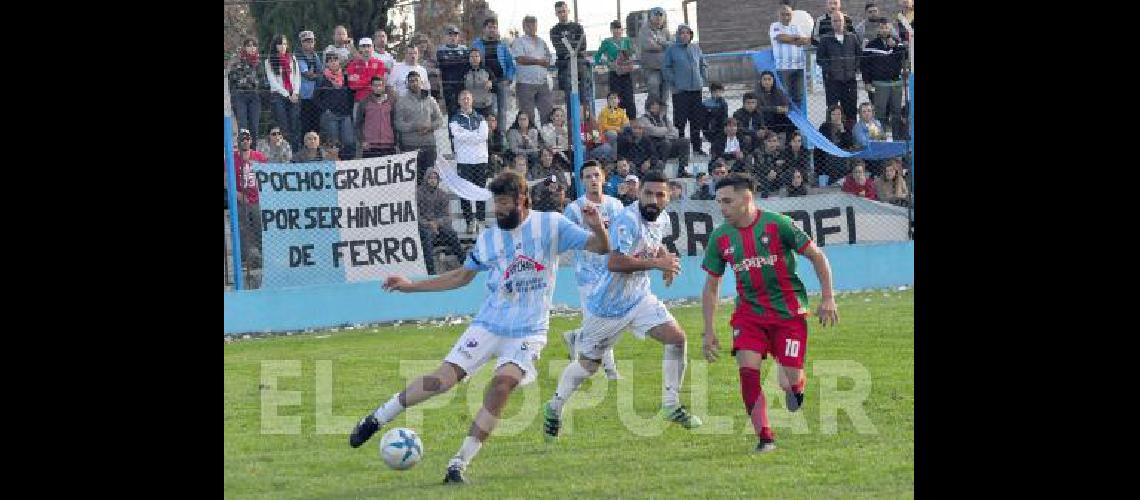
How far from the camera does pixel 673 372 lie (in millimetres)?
12773

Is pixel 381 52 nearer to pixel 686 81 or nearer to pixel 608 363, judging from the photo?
pixel 686 81

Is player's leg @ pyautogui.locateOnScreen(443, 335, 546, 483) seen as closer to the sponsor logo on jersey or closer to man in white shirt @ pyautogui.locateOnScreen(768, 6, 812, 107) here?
Result: the sponsor logo on jersey

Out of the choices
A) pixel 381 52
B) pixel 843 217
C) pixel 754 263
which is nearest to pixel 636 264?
pixel 754 263

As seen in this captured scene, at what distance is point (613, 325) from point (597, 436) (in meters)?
1.05

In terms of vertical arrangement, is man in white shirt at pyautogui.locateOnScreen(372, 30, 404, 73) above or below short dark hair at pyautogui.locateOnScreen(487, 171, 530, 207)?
above

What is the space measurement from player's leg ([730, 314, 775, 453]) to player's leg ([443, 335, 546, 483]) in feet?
4.80

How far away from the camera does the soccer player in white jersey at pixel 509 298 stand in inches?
425

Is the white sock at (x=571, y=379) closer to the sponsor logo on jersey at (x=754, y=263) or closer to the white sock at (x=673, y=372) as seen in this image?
the white sock at (x=673, y=372)

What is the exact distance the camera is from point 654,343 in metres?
17.1

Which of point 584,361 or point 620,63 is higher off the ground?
point 620,63

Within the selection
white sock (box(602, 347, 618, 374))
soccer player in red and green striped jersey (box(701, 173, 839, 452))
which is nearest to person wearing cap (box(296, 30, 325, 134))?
white sock (box(602, 347, 618, 374))

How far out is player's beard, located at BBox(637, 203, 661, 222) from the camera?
13.1 meters

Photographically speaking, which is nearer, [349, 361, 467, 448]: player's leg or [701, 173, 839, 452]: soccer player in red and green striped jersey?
[349, 361, 467, 448]: player's leg

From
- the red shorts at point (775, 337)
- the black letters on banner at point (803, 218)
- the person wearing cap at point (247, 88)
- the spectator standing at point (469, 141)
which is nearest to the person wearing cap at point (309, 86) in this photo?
the person wearing cap at point (247, 88)
